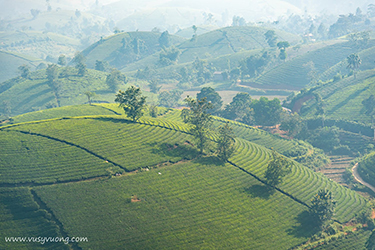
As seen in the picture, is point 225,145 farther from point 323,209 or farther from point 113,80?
point 113,80

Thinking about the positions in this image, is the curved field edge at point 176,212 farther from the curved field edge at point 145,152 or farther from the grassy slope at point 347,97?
the grassy slope at point 347,97

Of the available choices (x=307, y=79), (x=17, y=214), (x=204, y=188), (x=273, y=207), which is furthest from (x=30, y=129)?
(x=307, y=79)

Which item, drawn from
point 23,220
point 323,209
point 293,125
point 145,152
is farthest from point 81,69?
point 323,209

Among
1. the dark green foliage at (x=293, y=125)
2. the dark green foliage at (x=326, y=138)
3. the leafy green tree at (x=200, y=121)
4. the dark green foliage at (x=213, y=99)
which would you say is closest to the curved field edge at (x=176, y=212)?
the leafy green tree at (x=200, y=121)

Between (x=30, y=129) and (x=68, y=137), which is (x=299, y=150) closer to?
(x=68, y=137)

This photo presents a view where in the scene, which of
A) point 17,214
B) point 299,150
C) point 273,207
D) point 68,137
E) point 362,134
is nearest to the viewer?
point 17,214
